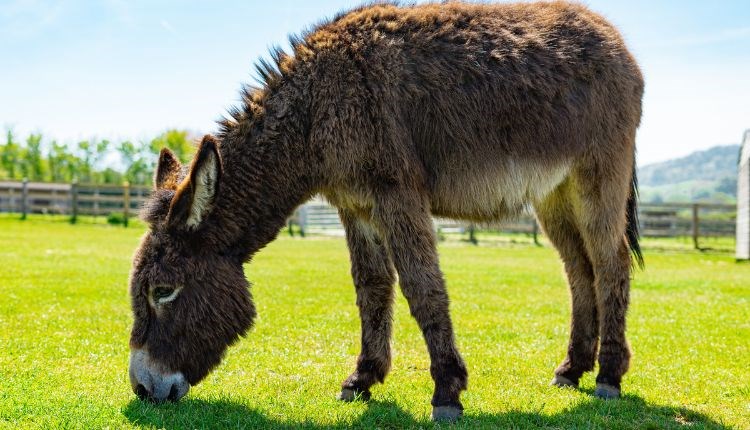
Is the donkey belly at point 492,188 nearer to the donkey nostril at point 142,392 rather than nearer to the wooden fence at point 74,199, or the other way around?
the donkey nostril at point 142,392

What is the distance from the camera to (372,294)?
5.66 m

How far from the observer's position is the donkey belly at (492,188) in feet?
16.9

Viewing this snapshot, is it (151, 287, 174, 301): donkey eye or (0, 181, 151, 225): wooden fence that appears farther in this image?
(0, 181, 151, 225): wooden fence

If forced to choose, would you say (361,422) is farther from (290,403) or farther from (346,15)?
(346,15)

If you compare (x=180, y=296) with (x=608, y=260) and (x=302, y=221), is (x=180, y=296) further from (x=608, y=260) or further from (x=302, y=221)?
(x=302, y=221)

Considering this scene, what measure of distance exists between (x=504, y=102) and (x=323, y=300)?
688 cm

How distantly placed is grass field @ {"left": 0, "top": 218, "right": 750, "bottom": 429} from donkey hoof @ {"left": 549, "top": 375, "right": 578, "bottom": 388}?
98 mm

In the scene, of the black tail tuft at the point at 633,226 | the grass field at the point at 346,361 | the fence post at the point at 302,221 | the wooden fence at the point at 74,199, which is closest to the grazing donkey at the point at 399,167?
the grass field at the point at 346,361

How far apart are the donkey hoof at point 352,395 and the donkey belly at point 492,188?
63.1 inches

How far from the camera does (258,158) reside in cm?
→ 496

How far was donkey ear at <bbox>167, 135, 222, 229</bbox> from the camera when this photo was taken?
4.49 meters

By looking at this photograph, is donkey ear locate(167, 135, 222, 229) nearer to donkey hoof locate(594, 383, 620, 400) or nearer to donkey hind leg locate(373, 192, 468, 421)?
donkey hind leg locate(373, 192, 468, 421)

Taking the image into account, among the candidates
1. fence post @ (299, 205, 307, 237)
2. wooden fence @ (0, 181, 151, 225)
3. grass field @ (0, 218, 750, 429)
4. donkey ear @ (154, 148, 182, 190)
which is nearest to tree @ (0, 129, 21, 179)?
wooden fence @ (0, 181, 151, 225)

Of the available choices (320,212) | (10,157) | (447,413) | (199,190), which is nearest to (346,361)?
(447,413)
